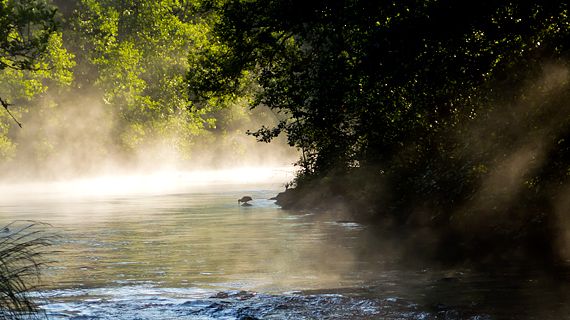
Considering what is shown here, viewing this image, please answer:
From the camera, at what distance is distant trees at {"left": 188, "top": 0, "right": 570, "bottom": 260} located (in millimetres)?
14141

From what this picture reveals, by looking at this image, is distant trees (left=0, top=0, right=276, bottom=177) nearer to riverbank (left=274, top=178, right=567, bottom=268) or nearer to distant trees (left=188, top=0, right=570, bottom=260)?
riverbank (left=274, top=178, right=567, bottom=268)

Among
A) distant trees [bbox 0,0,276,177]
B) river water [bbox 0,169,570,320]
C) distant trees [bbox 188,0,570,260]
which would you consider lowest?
river water [bbox 0,169,570,320]

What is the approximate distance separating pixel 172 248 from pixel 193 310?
940 centimetres

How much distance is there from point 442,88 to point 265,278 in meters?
5.44

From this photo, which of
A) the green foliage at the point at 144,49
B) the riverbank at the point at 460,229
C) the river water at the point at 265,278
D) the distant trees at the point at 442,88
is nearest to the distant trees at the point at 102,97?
the green foliage at the point at 144,49

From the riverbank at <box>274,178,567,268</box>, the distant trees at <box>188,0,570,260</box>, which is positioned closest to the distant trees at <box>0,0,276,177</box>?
the riverbank at <box>274,178,567,268</box>

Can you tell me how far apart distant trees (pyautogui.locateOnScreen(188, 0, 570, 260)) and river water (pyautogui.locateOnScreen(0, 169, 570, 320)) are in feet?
7.56

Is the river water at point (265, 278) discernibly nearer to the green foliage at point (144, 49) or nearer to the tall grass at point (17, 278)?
the tall grass at point (17, 278)

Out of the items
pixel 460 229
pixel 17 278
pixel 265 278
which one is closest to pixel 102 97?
pixel 460 229

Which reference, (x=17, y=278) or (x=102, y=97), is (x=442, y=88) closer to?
(x=17, y=278)

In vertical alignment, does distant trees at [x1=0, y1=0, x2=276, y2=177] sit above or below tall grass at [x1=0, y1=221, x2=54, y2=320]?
above

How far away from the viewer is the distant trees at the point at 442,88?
557 inches

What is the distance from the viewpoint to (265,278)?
1764cm

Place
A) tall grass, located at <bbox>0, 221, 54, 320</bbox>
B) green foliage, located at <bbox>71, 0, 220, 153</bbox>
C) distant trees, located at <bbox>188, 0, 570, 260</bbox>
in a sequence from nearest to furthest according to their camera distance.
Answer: tall grass, located at <bbox>0, 221, 54, 320</bbox>, distant trees, located at <bbox>188, 0, 570, 260</bbox>, green foliage, located at <bbox>71, 0, 220, 153</bbox>
